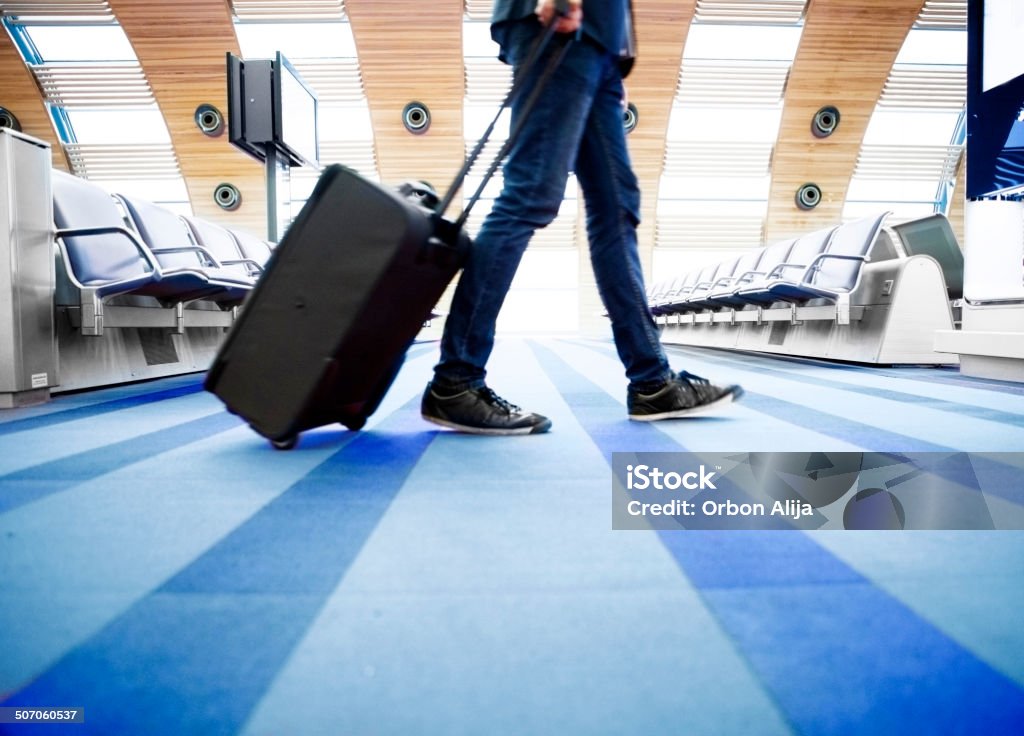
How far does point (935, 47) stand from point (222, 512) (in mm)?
16942

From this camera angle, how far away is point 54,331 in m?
2.84

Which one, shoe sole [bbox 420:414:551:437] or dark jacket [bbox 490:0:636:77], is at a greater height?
dark jacket [bbox 490:0:636:77]

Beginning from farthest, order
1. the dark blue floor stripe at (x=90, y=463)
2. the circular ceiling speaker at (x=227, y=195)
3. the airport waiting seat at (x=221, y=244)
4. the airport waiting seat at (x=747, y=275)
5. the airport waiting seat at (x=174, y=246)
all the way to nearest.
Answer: the circular ceiling speaker at (x=227, y=195) < the airport waiting seat at (x=747, y=275) < the airport waiting seat at (x=221, y=244) < the airport waiting seat at (x=174, y=246) < the dark blue floor stripe at (x=90, y=463)

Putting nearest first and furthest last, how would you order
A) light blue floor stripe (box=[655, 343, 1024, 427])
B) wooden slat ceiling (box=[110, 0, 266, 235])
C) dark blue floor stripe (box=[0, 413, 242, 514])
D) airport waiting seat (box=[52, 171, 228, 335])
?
dark blue floor stripe (box=[0, 413, 242, 514]) → light blue floor stripe (box=[655, 343, 1024, 427]) → airport waiting seat (box=[52, 171, 228, 335]) → wooden slat ceiling (box=[110, 0, 266, 235])

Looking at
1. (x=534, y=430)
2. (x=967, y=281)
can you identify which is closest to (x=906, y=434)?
(x=534, y=430)

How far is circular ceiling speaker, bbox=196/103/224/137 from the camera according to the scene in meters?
13.9

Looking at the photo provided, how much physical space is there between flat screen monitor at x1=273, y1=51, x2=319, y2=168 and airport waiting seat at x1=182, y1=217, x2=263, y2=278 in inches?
59.6

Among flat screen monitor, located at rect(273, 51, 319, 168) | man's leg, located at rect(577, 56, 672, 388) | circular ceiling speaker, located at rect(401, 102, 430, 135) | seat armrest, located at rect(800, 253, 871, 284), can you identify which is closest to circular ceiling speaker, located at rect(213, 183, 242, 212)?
circular ceiling speaker, located at rect(401, 102, 430, 135)

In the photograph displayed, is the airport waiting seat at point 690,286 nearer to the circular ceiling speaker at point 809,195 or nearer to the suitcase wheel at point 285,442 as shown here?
the suitcase wheel at point 285,442

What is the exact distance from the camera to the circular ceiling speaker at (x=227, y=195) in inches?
585

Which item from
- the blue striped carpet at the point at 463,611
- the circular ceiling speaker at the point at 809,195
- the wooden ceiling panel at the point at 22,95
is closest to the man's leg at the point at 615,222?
the blue striped carpet at the point at 463,611

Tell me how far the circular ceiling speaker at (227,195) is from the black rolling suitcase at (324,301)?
14904 millimetres

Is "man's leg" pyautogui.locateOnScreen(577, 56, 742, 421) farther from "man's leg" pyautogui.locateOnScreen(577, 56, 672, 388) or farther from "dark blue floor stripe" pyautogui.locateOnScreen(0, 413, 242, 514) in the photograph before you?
"dark blue floor stripe" pyautogui.locateOnScreen(0, 413, 242, 514)

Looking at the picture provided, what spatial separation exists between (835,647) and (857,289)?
188 inches
